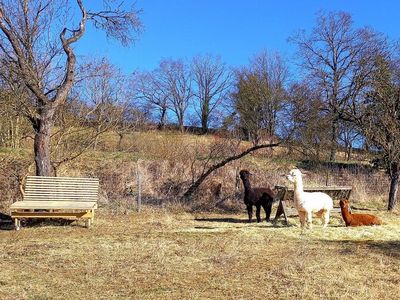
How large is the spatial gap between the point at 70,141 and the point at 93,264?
9.56 m

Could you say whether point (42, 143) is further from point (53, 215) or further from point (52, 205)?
point (53, 215)

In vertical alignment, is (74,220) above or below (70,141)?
below

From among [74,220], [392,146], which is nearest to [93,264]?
[74,220]

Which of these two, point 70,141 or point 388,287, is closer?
point 388,287

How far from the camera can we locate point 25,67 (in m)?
12.1

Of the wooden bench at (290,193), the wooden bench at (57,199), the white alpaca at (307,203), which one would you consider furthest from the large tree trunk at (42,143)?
the white alpaca at (307,203)

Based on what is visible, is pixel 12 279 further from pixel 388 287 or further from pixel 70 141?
pixel 70 141

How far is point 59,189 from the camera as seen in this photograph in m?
11.9

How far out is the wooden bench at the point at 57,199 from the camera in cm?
1073

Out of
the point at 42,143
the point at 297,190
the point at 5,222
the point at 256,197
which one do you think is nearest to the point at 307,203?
the point at 297,190

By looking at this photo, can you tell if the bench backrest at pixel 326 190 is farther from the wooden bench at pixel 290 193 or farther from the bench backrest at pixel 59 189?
the bench backrest at pixel 59 189

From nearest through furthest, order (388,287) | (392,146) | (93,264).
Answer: (388,287)
(93,264)
(392,146)

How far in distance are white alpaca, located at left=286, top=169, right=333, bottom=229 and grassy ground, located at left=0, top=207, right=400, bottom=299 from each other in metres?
0.36

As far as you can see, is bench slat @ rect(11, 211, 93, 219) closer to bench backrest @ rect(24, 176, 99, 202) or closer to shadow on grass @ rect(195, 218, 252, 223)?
bench backrest @ rect(24, 176, 99, 202)
